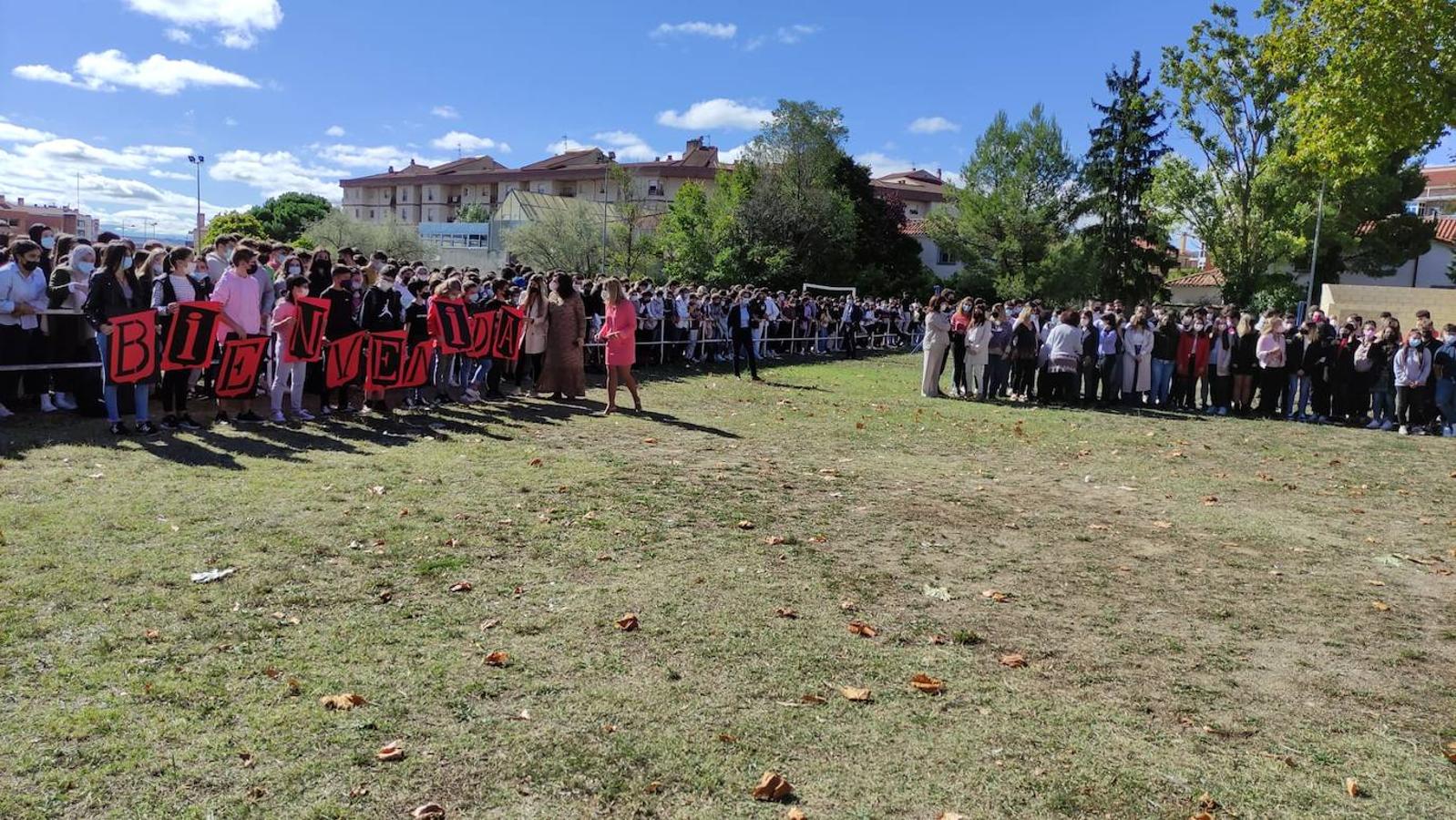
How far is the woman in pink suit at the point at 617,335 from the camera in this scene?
48.1 feet

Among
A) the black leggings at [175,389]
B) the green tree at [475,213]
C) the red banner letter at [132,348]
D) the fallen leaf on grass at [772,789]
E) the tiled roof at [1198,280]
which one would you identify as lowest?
the fallen leaf on grass at [772,789]

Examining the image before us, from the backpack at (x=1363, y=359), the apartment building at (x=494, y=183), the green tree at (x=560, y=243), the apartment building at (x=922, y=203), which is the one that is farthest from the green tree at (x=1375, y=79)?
the apartment building at (x=494, y=183)

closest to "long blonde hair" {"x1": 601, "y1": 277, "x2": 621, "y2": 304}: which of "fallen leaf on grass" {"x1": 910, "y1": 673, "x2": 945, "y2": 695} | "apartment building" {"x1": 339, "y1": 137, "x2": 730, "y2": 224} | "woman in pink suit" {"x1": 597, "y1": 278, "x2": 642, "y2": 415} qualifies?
"woman in pink suit" {"x1": 597, "y1": 278, "x2": 642, "y2": 415}

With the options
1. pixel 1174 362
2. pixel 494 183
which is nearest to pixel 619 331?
pixel 1174 362

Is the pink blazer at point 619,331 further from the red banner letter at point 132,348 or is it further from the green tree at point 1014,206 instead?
the green tree at point 1014,206

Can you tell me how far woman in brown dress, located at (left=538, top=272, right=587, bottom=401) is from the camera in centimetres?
1608

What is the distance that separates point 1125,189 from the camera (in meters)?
62.1

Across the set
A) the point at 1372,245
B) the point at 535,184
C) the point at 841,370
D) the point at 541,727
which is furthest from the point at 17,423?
the point at 535,184

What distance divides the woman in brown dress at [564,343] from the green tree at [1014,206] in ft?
187

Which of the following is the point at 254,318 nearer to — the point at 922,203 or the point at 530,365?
the point at 530,365

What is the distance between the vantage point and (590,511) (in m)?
8.66

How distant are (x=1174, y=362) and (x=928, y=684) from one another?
17.2 meters

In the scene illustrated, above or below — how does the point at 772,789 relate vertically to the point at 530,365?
below

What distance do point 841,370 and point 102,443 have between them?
18.8 metres
